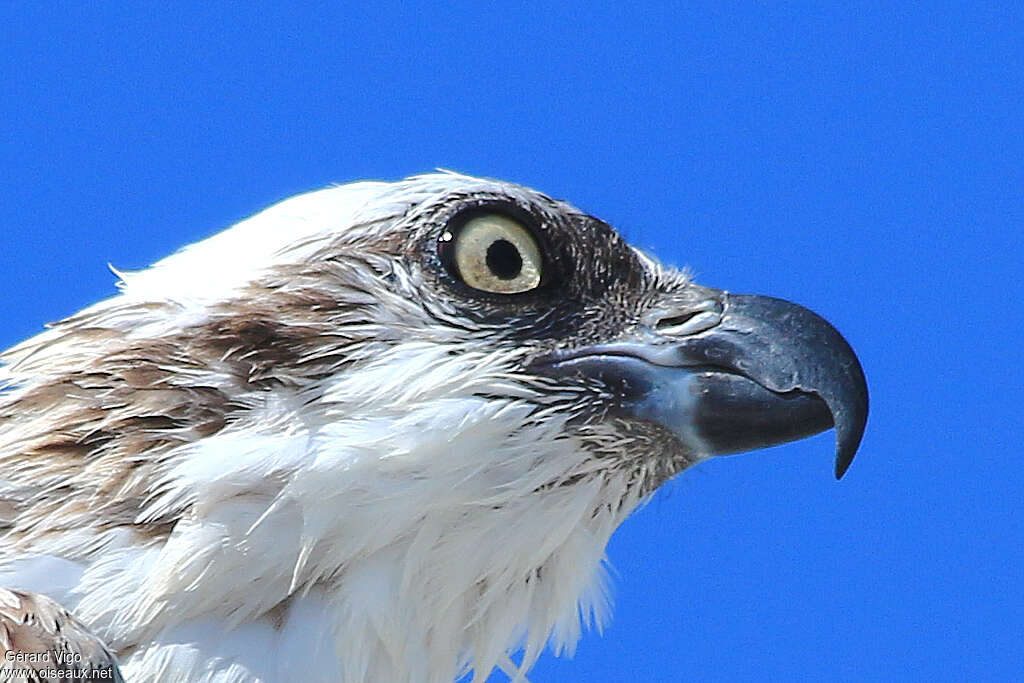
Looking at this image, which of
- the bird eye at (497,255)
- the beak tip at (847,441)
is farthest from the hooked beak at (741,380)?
the bird eye at (497,255)

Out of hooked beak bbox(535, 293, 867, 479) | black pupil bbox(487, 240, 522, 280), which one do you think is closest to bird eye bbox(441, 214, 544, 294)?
black pupil bbox(487, 240, 522, 280)

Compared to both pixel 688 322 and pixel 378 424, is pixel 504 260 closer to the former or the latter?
pixel 688 322

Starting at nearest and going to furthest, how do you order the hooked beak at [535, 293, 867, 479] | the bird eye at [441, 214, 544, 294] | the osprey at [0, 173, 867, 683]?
the osprey at [0, 173, 867, 683] → the hooked beak at [535, 293, 867, 479] → the bird eye at [441, 214, 544, 294]

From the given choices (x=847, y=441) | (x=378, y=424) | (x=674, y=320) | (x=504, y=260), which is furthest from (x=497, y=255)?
(x=847, y=441)

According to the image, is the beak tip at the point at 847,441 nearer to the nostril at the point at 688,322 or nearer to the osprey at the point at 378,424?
the osprey at the point at 378,424

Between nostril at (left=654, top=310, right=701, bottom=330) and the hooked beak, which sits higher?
nostril at (left=654, top=310, right=701, bottom=330)

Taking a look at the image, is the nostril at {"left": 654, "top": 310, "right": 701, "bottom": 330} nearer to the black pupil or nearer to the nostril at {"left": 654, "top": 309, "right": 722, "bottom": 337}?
the nostril at {"left": 654, "top": 309, "right": 722, "bottom": 337}
